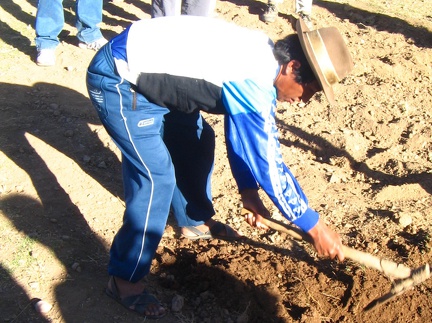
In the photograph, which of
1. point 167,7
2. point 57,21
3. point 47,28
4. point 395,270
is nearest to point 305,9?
point 167,7

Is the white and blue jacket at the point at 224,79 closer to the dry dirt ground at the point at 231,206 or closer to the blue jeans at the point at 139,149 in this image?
the blue jeans at the point at 139,149

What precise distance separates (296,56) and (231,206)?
1985mm

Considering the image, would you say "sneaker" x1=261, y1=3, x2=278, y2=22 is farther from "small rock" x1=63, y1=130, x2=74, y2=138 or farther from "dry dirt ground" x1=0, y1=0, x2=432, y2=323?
"small rock" x1=63, y1=130, x2=74, y2=138

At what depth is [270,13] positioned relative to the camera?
781 cm

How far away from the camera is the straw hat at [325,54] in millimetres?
2650

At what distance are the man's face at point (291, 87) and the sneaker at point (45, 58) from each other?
4.02m

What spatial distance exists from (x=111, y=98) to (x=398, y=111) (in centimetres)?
369

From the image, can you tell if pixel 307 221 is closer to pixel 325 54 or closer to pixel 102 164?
pixel 325 54

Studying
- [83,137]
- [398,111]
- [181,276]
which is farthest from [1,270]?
[398,111]

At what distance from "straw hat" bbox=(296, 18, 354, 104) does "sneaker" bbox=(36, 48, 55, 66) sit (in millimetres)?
4132

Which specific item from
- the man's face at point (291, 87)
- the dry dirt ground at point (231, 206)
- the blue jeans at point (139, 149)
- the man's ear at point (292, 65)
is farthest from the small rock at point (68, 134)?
the man's ear at point (292, 65)

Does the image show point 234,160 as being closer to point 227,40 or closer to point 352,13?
point 227,40

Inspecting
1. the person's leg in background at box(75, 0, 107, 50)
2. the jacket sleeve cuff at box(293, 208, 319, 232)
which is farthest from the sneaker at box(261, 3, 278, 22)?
the jacket sleeve cuff at box(293, 208, 319, 232)

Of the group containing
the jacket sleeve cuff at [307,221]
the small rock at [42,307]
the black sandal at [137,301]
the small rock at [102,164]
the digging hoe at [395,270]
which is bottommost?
the small rock at [102,164]
